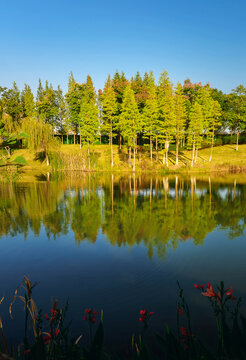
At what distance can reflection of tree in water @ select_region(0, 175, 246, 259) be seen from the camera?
38.5ft

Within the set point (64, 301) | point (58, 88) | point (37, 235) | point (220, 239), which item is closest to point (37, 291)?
point (64, 301)

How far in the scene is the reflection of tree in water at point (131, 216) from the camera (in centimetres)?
1175

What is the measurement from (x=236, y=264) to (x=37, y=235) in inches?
334

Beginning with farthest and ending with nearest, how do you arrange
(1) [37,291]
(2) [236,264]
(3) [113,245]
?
(3) [113,245] → (2) [236,264] → (1) [37,291]

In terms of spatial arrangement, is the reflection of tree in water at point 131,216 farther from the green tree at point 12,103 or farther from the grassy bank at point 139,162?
the green tree at point 12,103

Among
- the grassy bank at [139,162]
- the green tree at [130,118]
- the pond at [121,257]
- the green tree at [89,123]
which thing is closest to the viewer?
the pond at [121,257]

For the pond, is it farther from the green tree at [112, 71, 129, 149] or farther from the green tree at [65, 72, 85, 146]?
the green tree at [65, 72, 85, 146]

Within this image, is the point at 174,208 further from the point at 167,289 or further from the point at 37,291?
the point at 37,291

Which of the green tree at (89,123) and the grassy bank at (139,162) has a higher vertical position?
the green tree at (89,123)

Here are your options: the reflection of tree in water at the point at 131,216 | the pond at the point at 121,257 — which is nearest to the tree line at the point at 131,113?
the reflection of tree in water at the point at 131,216

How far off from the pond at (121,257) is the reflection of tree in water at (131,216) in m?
0.05

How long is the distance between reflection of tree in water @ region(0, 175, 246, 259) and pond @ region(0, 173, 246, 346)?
0.05 metres

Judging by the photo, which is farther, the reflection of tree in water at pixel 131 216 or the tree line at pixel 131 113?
the tree line at pixel 131 113

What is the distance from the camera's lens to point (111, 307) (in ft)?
20.1
